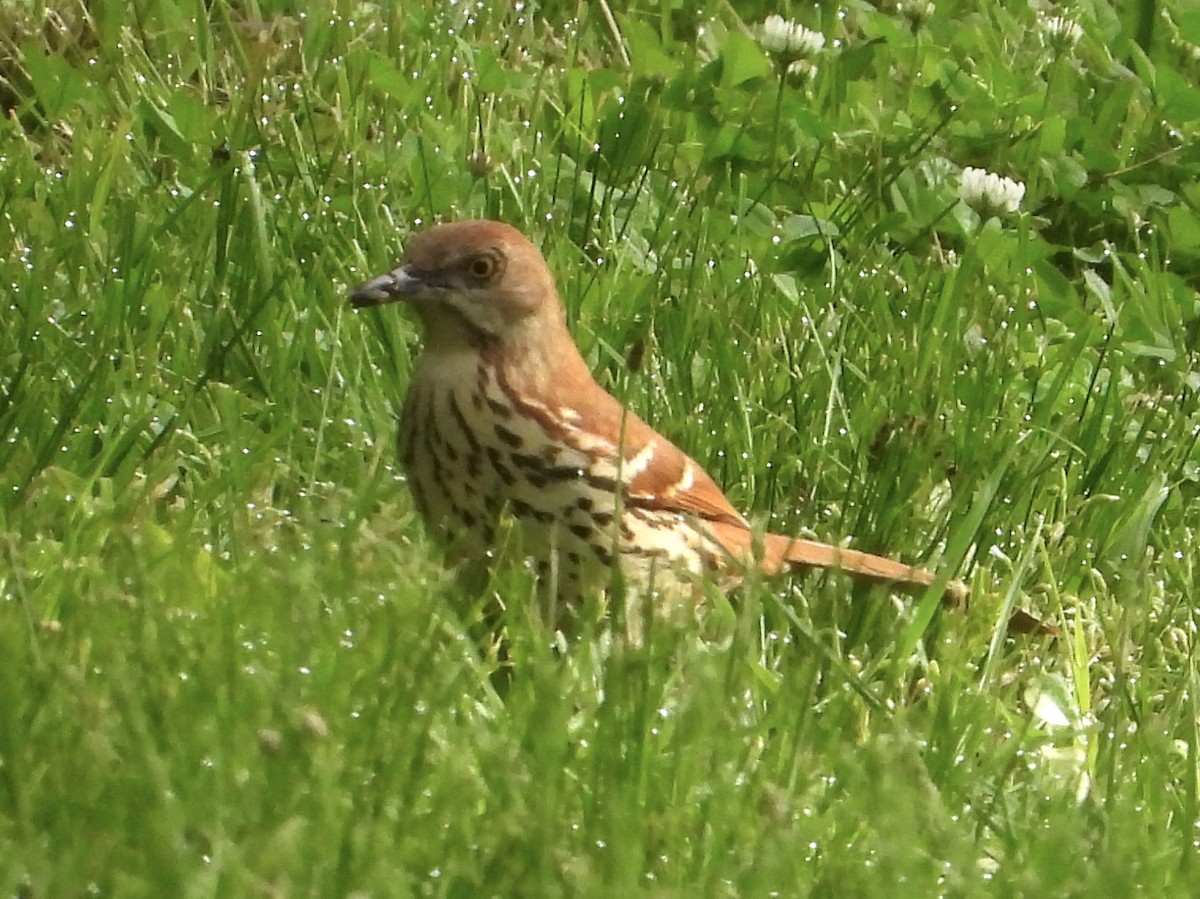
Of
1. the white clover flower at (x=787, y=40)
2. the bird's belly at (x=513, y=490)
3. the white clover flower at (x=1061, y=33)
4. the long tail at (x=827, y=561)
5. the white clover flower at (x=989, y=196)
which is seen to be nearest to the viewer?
the bird's belly at (x=513, y=490)

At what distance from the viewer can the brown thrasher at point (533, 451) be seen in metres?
3.30

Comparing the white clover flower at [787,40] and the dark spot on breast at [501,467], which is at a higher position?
the white clover flower at [787,40]

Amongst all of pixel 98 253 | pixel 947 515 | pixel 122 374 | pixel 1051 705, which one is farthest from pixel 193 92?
pixel 1051 705

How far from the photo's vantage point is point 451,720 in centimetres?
265

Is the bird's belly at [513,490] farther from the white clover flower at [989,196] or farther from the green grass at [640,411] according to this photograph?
the white clover flower at [989,196]

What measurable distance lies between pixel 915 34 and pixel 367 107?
1.55 metres

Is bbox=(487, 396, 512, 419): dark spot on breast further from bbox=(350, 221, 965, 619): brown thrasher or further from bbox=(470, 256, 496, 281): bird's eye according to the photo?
bbox=(470, 256, 496, 281): bird's eye

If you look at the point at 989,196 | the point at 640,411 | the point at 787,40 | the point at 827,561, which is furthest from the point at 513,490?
the point at 787,40

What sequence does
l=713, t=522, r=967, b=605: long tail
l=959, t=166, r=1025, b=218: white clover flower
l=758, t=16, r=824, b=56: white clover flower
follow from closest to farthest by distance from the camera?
l=713, t=522, r=967, b=605: long tail → l=959, t=166, r=1025, b=218: white clover flower → l=758, t=16, r=824, b=56: white clover flower

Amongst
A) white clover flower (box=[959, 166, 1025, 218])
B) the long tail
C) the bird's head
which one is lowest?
the long tail

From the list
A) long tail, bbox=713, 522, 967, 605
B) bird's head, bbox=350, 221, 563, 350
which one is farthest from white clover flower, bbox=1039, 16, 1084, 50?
bird's head, bbox=350, 221, 563, 350

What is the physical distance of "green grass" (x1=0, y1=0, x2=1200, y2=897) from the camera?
92.3 inches

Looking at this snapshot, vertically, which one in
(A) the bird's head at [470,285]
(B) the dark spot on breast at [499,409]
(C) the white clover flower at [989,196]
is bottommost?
(B) the dark spot on breast at [499,409]

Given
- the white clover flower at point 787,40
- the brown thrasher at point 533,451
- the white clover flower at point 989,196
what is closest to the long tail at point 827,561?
the brown thrasher at point 533,451
